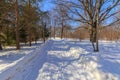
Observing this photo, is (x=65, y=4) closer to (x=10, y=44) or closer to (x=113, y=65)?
(x=10, y=44)

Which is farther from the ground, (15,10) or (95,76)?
(15,10)

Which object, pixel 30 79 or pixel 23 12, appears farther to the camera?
pixel 23 12

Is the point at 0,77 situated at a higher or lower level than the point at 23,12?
lower

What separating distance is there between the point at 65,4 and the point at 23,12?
22.8ft

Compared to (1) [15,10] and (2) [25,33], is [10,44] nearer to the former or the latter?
(2) [25,33]

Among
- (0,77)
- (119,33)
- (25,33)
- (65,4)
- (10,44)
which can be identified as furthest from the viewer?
(119,33)

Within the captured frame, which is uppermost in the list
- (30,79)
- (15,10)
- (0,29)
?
(15,10)

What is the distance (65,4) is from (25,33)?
1513 centimetres

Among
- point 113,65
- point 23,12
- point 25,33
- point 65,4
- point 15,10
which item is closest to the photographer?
point 113,65

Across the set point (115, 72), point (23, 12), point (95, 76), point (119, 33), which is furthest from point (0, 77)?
point (119, 33)

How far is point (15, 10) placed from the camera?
101 ft

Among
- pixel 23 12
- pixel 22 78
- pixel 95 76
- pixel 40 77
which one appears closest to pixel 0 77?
pixel 22 78

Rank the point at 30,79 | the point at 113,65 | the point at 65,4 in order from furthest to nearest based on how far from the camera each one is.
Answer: the point at 65,4
the point at 113,65
the point at 30,79

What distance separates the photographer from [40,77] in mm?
11023
